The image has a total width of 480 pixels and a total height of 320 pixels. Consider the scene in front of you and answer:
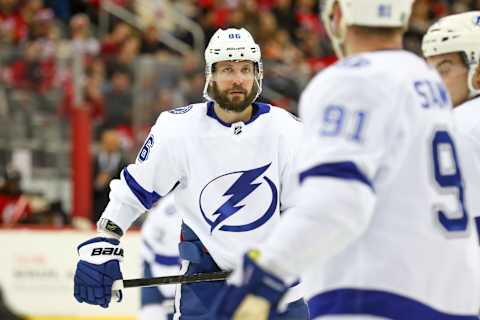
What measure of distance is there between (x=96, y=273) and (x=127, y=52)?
7.12 metres

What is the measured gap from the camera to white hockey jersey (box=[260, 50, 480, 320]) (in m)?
2.47

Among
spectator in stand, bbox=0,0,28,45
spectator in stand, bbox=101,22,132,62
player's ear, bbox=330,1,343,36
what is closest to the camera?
player's ear, bbox=330,1,343,36

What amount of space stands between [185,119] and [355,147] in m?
2.19

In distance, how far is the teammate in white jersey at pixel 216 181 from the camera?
4.50m

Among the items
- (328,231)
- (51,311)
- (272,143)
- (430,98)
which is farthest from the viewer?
(51,311)

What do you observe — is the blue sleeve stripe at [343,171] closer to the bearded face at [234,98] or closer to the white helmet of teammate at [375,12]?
the white helmet of teammate at [375,12]

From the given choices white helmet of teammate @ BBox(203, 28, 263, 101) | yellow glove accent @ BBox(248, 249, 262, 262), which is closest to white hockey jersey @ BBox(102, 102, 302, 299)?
white helmet of teammate @ BBox(203, 28, 263, 101)

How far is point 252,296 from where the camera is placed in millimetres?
2455

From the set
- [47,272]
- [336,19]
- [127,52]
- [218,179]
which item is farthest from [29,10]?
[336,19]

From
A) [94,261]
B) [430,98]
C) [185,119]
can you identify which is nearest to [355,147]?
[430,98]

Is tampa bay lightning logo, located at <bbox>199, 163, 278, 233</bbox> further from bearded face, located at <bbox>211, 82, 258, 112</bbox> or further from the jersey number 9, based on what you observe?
the jersey number 9

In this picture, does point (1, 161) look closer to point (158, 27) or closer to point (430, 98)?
point (158, 27)

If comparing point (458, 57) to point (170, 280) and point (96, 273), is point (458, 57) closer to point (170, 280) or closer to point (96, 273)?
point (170, 280)

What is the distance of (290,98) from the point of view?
9.59m
